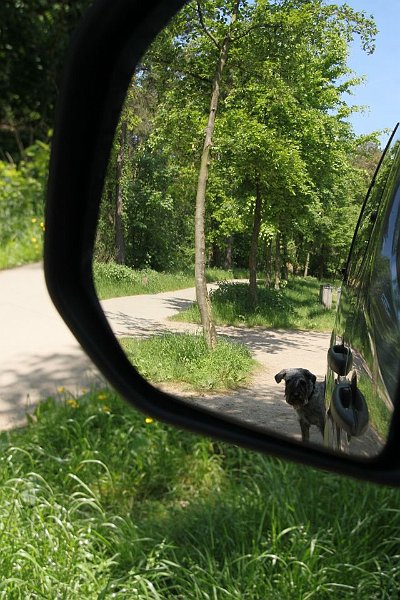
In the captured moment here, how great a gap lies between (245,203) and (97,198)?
175 mm

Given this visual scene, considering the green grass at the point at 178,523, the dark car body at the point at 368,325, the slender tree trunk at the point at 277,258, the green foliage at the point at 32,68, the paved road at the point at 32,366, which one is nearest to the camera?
the dark car body at the point at 368,325

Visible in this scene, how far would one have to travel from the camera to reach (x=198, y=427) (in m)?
0.82

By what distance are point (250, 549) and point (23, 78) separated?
1.88 m

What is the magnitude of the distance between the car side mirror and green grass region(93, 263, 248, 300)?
3 cm

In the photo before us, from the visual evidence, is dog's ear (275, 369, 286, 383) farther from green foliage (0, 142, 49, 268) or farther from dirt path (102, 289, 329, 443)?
green foliage (0, 142, 49, 268)

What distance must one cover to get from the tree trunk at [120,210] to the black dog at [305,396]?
1.03ft

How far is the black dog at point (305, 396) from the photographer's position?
0.73 meters

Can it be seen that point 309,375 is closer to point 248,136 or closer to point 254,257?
point 254,257

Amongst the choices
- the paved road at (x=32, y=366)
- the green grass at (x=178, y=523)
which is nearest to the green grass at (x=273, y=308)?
the green grass at (x=178, y=523)

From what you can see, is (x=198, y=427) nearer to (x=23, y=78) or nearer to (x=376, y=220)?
(x=376, y=220)

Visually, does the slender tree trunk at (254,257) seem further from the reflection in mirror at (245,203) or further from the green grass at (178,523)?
the green grass at (178,523)

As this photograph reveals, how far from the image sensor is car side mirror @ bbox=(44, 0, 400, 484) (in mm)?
774

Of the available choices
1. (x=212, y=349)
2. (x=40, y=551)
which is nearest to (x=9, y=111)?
(x=212, y=349)

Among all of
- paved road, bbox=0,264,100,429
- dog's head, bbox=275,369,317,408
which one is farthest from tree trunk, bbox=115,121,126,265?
paved road, bbox=0,264,100,429
